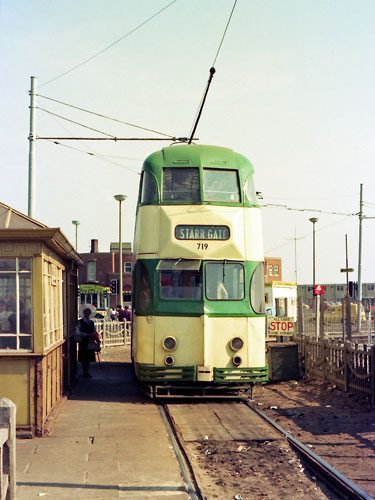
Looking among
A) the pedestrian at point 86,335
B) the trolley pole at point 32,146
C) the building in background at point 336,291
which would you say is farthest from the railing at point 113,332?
the building in background at point 336,291

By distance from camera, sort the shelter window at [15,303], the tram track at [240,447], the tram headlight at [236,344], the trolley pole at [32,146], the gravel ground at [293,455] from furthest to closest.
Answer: the trolley pole at [32,146]
the tram headlight at [236,344]
the shelter window at [15,303]
the gravel ground at [293,455]
the tram track at [240,447]

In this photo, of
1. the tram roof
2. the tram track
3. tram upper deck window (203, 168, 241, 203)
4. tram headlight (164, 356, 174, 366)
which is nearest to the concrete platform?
the tram track

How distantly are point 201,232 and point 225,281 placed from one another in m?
1.19

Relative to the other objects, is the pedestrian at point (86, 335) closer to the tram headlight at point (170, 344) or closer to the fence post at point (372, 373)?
the tram headlight at point (170, 344)

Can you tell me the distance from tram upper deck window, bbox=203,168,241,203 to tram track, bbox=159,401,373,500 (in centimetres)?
443

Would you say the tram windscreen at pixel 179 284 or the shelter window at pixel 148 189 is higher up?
the shelter window at pixel 148 189

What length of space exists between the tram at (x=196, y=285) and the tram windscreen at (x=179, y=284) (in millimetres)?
21

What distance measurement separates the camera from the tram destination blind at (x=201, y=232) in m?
14.0

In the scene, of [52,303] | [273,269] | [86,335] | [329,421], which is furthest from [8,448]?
[273,269]

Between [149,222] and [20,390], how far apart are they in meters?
5.06

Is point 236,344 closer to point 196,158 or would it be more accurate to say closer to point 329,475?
point 196,158

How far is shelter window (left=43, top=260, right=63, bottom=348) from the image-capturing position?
10906 mm

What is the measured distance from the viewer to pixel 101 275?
76.3 metres

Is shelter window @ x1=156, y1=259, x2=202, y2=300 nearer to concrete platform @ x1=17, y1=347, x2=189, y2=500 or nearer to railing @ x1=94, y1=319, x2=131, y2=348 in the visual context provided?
concrete platform @ x1=17, y1=347, x2=189, y2=500
